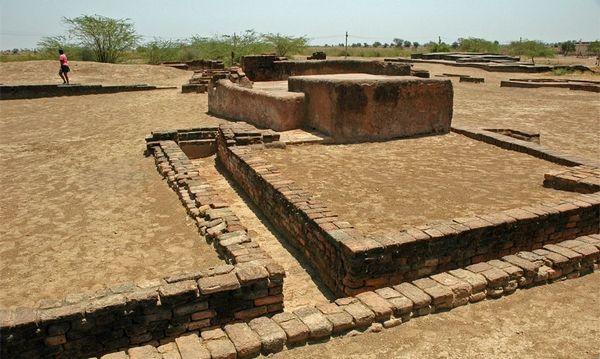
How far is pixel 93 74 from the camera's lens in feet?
70.6

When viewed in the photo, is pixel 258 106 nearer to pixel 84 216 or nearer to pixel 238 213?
pixel 238 213

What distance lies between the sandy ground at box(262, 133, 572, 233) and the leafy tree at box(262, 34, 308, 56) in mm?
30387

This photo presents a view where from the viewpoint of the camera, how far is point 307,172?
632cm

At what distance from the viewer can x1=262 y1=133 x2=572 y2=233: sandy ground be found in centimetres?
490

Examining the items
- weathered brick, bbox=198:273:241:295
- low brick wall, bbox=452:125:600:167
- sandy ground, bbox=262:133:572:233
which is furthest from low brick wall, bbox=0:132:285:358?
low brick wall, bbox=452:125:600:167

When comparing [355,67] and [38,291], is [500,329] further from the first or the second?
[355,67]

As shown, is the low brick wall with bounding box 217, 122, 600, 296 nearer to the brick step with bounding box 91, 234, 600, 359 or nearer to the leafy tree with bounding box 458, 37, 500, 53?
the brick step with bounding box 91, 234, 600, 359

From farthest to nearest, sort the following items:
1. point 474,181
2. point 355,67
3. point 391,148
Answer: point 355,67
point 391,148
point 474,181

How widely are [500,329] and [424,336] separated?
0.53 metres

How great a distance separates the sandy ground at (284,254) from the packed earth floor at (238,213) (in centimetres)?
1

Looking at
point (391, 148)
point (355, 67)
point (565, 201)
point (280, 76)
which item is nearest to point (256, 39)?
point (280, 76)

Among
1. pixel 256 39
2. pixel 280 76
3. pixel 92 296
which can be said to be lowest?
pixel 92 296

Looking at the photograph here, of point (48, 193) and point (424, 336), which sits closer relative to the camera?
point (424, 336)

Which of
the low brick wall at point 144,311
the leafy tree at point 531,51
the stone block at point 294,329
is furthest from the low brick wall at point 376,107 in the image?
the leafy tree at point 531,51
